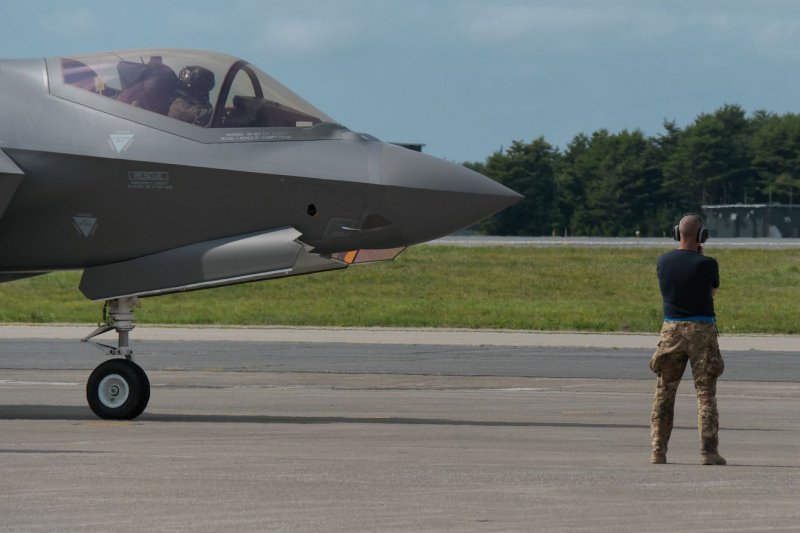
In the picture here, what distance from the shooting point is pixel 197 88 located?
15.6 meters

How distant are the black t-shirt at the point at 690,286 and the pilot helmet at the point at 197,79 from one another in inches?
211

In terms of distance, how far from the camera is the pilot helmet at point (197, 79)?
1563 cm

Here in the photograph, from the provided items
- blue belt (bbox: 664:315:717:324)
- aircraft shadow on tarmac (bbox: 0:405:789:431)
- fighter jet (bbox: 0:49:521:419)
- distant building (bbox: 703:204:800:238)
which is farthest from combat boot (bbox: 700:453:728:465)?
distant building (bbox: 703:204:800:238)

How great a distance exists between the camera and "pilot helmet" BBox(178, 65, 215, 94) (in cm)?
1563

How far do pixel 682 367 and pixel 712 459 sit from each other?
868 mm

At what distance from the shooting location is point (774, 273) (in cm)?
5238

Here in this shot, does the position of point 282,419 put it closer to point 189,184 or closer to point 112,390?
point 112,390

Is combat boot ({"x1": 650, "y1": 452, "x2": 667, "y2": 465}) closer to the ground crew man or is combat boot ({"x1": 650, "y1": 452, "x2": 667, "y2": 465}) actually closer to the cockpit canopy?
the ground crew man

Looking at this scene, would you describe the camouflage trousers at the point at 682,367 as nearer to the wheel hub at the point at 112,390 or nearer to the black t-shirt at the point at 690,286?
the black t-shirt at the point at 690,286

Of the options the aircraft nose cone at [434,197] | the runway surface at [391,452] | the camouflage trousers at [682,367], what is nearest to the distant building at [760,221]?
the runway surface at [391,452]

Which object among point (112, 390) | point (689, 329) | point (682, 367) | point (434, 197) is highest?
point (434, 197)

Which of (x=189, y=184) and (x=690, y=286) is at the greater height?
(x=189, y=184)

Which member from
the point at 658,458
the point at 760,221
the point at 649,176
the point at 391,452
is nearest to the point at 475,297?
the point at 391,452

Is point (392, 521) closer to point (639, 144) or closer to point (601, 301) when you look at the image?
point (601, 301)
